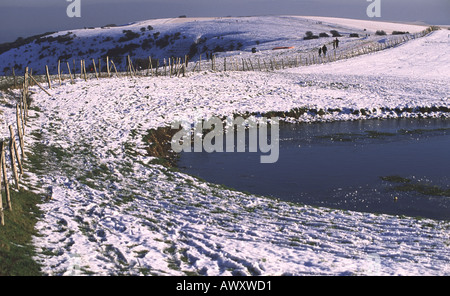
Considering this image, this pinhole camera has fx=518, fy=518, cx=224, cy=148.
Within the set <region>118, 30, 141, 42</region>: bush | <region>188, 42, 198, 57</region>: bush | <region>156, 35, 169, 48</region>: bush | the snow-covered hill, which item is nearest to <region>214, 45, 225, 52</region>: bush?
the snow-covered hill

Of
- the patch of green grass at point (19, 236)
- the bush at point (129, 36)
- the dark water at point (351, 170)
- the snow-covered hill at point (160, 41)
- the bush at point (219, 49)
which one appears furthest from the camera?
the bush at point (129, 36)

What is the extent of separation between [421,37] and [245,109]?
5299cm

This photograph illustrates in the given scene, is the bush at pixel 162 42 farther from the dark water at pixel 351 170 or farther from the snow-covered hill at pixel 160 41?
the dark water at pixel 351 170

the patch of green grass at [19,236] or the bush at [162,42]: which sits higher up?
the bush at [162,42]

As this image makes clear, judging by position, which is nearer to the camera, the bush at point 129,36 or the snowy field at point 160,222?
the snowy field at point 160,222

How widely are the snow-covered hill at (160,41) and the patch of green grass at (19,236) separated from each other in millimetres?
71213

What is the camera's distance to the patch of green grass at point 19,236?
368 inches

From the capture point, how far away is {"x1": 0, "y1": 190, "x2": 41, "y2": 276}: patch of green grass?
9344 millimetres

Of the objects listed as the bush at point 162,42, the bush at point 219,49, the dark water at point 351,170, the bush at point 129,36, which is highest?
the bush at point 129,36

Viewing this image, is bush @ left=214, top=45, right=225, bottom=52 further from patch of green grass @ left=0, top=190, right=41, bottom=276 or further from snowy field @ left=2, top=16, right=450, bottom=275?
patch of green grass @ left=0, top=190, right=41, bottom=276

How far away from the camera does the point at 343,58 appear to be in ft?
202

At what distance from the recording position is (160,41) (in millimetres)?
99188

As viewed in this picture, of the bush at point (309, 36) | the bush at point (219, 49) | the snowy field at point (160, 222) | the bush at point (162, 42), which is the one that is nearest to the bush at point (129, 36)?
the bush at point (162, 42)

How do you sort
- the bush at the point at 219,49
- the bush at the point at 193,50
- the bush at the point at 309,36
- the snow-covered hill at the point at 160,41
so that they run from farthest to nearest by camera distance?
the snow-covered hill at the point at 160,41
the bush at the point at 193,50
the bush at the point at 219,49
the bush at the point at 309,36
